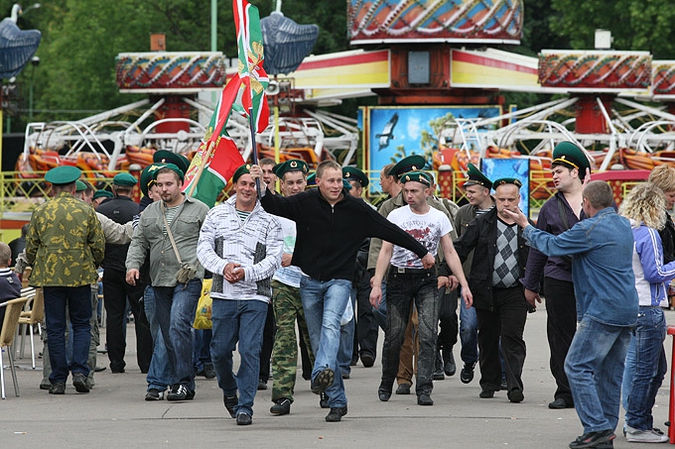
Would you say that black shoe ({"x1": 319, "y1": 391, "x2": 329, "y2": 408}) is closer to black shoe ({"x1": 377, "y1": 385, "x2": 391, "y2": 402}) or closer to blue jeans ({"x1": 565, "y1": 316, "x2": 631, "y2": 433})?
black shoe ({"x1": 377, "y1": 385, "x2": 391, "y2": 402})

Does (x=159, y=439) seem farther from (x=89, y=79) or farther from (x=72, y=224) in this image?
(x=89, y=79)

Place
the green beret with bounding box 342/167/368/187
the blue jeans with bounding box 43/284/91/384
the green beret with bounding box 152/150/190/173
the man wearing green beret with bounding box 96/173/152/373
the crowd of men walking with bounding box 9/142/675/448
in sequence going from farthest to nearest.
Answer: the green beret with bounding box 342/167/368/187, the man wearing green beret with bounding box 96/173/152/373, the green beret with bounding box 152/150/190/173, the blue jeans with bounding box 43/284/91/384, the crowd of men walking with bounding box 9/142/675/448

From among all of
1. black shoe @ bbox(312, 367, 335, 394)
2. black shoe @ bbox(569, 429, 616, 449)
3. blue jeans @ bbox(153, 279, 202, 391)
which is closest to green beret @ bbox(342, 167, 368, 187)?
blue jeans @ bbox(153, 279, 202, 391)

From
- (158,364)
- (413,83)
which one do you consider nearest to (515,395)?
(158,364)

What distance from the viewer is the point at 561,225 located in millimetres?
10352

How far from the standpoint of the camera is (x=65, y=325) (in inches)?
470

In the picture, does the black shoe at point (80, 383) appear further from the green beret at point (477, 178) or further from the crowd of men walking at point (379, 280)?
the green beret at point (477, 178)

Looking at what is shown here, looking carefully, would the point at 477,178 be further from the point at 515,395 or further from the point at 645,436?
the point at 645,436

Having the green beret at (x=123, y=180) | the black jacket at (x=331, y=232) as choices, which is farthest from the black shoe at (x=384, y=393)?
the green beret at (x=123, y=180)

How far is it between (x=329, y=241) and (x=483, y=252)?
169 centimetres

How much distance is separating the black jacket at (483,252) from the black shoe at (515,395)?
70cm

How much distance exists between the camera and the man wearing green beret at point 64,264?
11.8 m

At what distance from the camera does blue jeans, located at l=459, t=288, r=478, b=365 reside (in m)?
12.6

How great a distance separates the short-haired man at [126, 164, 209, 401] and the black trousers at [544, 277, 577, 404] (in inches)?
111
